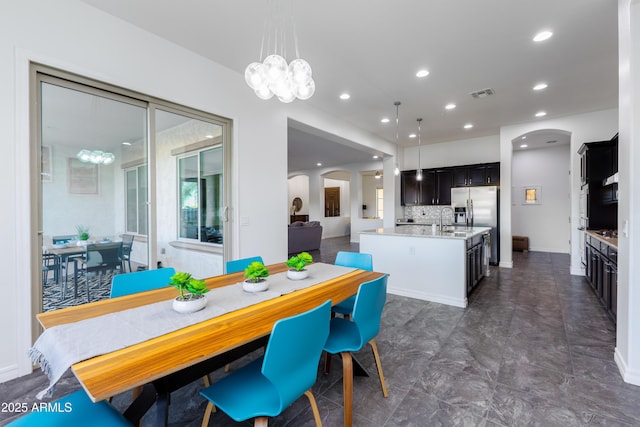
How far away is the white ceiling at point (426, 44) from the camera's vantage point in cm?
244

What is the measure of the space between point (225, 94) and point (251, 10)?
119 cm

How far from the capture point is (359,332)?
1708 mm

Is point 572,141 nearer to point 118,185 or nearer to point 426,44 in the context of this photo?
point 426,44

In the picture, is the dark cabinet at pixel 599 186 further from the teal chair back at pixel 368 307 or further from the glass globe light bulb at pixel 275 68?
the glass globe light bulb at pixel 275 68

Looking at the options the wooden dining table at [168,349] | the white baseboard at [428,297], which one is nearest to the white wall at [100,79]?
the wooden dining table at [168,349]

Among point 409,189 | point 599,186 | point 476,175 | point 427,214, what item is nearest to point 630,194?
point 599,186

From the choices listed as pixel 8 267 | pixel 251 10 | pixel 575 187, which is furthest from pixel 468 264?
pixel 8 267

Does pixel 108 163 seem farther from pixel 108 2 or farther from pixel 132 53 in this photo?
pixel 108 2

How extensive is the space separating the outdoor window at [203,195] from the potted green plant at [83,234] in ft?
3.12

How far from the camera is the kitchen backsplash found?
23.1ft

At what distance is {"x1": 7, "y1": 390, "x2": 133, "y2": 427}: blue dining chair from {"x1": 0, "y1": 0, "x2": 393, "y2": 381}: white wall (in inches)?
62.3

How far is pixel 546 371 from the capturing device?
2.19 m

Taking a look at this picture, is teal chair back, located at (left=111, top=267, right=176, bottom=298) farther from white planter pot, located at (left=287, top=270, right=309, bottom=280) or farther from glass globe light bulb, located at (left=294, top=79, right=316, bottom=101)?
glass globe light bulb, located at (left=294, top=79, right=316, bottom=101)

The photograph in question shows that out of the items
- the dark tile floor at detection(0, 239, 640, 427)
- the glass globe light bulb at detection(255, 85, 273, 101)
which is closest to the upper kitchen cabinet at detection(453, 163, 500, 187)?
the dark tile floor at detection(0, 239, 640, 427)
